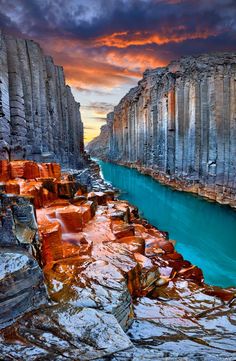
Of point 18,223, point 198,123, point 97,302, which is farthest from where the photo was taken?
point 198,123

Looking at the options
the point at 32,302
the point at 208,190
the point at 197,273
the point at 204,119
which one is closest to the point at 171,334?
the point at 32,302

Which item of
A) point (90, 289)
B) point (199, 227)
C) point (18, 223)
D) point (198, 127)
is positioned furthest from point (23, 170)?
point (198, 127)

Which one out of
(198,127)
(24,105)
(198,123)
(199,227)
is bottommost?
(199,227)

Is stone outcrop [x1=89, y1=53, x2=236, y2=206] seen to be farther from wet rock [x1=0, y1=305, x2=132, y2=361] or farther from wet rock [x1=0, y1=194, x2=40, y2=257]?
wet rock [x1=0, y1=305, x2=132, y2=361]

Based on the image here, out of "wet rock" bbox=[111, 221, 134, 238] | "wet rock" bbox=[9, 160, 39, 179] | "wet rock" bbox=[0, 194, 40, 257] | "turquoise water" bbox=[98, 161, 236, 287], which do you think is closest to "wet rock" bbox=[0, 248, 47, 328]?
"wet rock" bbox=[0, 194, 40, 257]

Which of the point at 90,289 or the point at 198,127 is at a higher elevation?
the point at 198,127

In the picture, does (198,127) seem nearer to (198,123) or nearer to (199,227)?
(198,123)
